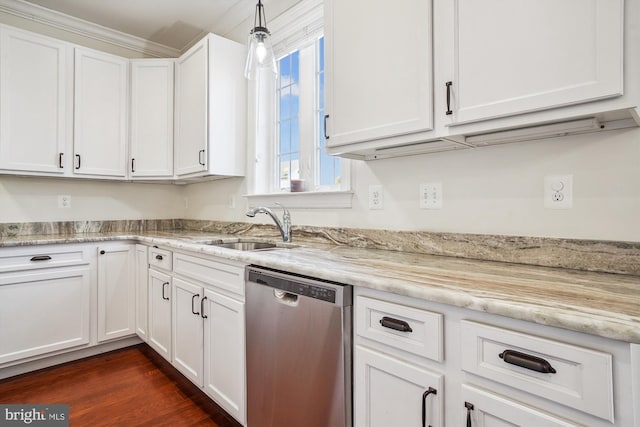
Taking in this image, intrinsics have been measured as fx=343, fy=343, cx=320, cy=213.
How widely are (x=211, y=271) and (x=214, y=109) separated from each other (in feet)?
4.47

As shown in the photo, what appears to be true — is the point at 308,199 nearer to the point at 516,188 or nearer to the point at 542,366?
the point at 516,188

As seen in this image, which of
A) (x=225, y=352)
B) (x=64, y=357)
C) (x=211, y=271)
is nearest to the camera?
(x=225, y=352)

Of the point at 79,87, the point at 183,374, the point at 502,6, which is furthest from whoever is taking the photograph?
the point at 79,87

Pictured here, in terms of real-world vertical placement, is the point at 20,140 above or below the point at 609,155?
above

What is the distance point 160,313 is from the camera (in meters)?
2.34

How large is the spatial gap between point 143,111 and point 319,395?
2810 millimetres

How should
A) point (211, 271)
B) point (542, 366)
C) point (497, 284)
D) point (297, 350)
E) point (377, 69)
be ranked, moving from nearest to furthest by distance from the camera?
1. point (542, 366)
2. point (497, 284)
3. point (297, 350)
4. point (377, 69)
5. point (211, 271)

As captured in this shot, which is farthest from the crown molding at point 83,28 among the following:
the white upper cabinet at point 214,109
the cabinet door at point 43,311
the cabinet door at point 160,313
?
the cabinet door at point 160,313

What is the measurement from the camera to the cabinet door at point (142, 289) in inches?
101

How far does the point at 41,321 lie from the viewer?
7.64 feet

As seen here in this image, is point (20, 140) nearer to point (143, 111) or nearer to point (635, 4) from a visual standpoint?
point (143, 111)

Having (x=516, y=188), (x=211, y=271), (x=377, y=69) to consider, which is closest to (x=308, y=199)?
(x=211, y=271)

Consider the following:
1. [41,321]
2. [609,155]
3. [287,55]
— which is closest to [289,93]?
[287,55]

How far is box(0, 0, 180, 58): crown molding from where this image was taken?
8.73ft
